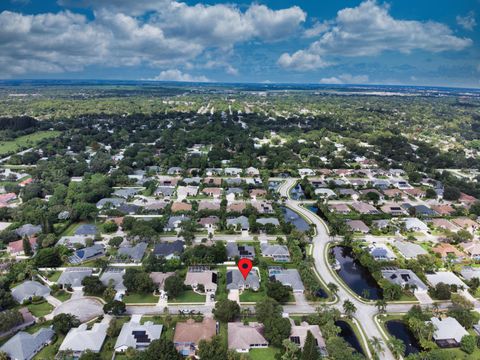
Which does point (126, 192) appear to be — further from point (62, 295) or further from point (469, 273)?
point (469, 273)

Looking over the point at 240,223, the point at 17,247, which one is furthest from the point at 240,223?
the point at 17,247

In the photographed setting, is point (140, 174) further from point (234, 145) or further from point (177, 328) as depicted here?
point (177, 328)

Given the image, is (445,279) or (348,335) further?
(445,279)

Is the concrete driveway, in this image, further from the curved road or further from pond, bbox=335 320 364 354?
the curved road

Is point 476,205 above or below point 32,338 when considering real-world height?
above

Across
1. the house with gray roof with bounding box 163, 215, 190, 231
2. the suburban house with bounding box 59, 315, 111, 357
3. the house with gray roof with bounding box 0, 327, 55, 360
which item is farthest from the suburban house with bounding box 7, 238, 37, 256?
the suburban house with bounding box 59, 315, 111, 357

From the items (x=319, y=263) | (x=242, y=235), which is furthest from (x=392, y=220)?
(x=242, y=235)
